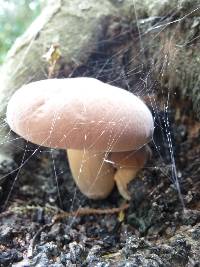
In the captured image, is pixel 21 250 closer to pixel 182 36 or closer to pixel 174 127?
pixel 174 127

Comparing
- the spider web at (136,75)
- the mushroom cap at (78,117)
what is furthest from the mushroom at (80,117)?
the spider web at (136,75)

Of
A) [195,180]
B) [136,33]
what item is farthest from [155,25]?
[195,180]

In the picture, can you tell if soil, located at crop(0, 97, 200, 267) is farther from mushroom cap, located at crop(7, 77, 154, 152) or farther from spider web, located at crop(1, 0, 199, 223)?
mushroom cap, located at crop(7, 77, 154, 152)

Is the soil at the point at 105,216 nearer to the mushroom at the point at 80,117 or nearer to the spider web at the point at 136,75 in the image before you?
the spider web at the point at 136,75

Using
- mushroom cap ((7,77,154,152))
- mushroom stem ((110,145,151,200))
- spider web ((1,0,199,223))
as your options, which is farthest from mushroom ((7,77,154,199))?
spider web ((1,0,199,223))

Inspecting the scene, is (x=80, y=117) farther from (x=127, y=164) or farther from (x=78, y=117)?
(x=127, y=164)

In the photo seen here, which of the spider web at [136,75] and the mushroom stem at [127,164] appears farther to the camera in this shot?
the spider web at [136,75]

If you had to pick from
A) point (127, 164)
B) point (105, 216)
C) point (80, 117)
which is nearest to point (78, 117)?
point (80, 117)
